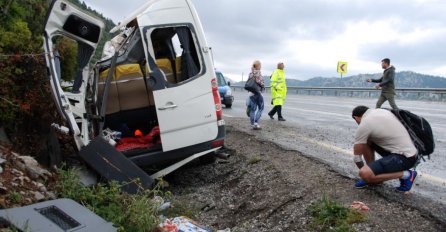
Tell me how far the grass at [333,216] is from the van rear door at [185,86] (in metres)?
2.17

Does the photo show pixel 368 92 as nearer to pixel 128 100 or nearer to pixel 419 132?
pixel 128 100

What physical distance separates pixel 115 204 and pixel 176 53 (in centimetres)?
316

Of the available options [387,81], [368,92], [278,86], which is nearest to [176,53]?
[278,86]

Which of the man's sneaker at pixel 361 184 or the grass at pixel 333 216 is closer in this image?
the grass at pixel 333 216

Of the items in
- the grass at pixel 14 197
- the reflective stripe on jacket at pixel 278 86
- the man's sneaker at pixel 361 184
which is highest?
the reflective stripe on jacket at pixel 278 86

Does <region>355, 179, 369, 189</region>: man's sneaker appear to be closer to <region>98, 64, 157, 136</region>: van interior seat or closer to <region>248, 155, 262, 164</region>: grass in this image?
<region>248, 155, 262, 164</region>: grass

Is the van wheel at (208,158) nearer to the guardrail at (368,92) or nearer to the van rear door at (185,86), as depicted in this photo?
the van rear door at (185,86)

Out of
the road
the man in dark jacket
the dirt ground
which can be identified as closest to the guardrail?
the road

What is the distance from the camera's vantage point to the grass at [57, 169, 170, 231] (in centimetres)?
385

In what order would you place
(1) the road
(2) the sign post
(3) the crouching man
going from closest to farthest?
(3) the crouching man < (1) the road < (2) the sign post

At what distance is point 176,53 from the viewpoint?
6.79m

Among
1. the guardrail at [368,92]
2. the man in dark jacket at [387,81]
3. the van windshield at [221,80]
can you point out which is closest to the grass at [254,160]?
the man in dark jacket at [387,81]

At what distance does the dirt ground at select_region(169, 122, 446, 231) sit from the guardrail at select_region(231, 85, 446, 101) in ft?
55.6

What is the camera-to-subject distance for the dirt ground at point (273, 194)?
4.23m
